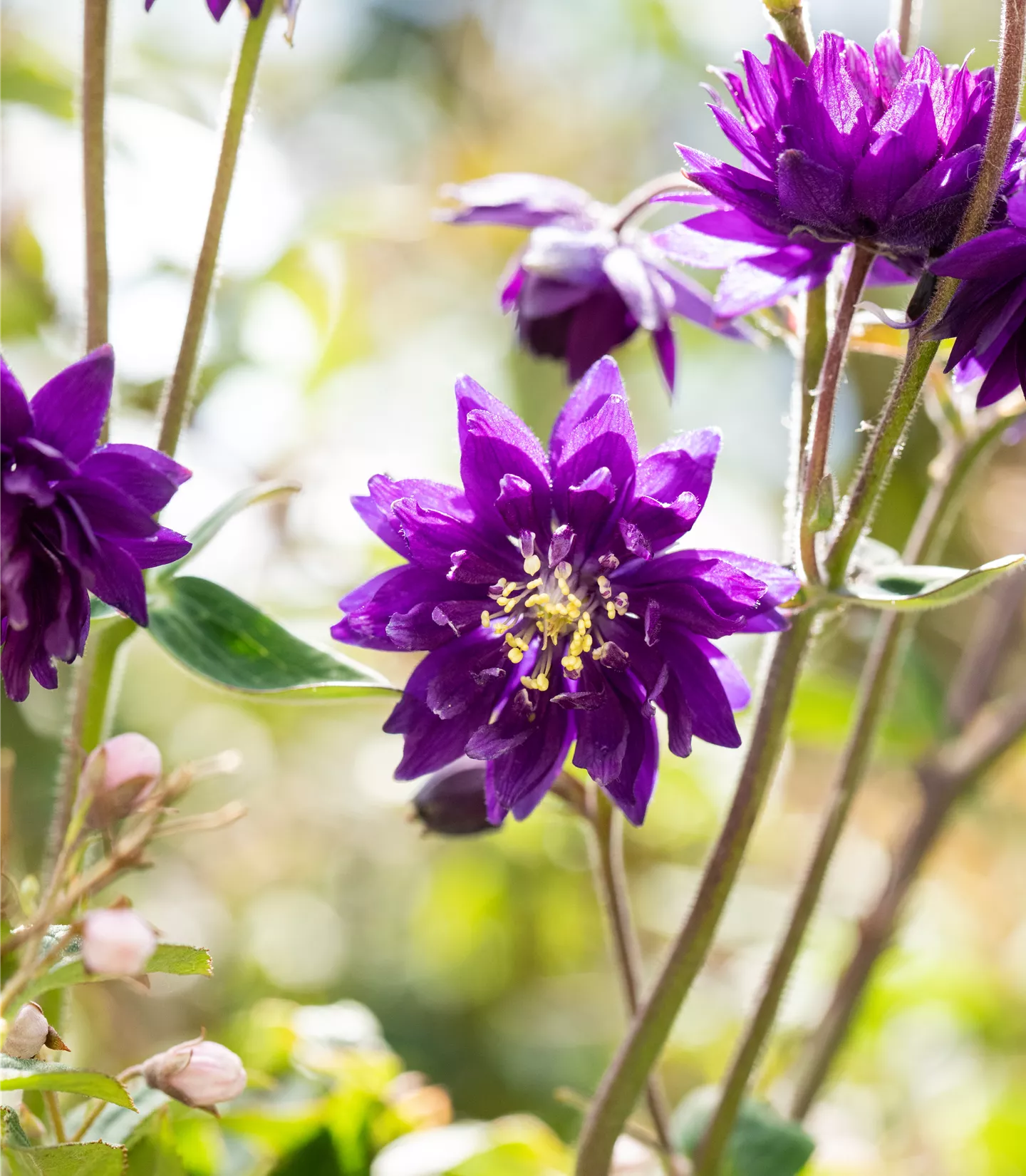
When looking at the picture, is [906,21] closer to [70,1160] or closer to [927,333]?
[927,333]

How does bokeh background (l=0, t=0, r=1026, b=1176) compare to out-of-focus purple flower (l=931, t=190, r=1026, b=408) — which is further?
bokeh background (l=0, t=0, r=1026, b=1176)

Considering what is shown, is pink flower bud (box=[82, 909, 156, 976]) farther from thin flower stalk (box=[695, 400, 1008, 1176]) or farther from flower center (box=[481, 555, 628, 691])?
thin flower stalk (box=[695, 400, 1008, 1176])

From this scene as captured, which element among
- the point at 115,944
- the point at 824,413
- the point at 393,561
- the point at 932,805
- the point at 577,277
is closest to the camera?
the point at 115,944

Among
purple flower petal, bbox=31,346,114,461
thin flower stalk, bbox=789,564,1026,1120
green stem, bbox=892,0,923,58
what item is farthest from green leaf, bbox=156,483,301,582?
thin flower stalk, bbox=789,564,1026,1120

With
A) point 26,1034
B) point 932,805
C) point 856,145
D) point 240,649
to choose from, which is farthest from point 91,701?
point 932,805

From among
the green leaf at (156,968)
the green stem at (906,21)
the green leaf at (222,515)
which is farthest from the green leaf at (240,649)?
the green stem at (906,21)

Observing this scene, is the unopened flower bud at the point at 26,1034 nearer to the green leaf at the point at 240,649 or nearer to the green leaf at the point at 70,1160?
the green leaf at the point at 70,1160

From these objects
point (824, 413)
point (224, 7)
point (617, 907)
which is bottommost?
point (617, 907)
